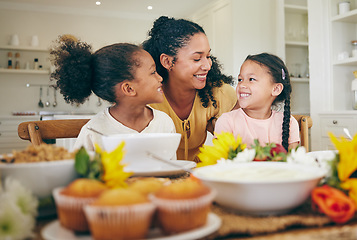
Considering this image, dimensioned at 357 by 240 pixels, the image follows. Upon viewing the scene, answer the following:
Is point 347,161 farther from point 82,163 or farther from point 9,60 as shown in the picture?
point 9,60

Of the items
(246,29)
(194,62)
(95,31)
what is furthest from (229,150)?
(95,31)

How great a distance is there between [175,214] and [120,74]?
3.61 feet

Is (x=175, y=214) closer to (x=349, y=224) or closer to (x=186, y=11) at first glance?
(x=349, y=224)

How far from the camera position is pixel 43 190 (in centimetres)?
48

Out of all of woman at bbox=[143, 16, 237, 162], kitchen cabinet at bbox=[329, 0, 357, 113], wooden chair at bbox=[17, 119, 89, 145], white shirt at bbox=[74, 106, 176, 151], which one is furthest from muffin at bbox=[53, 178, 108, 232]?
kitchen cabinet at bbox=[329, 0, 357, 113]

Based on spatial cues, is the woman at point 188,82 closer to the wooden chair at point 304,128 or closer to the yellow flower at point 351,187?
the wooden chair at point 304,128

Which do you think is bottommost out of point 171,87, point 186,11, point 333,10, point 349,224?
point 349,224

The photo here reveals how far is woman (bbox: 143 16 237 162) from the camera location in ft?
5.66

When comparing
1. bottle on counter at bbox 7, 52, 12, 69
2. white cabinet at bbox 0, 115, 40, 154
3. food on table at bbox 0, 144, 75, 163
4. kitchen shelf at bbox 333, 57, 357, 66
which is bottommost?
white cabinet at bbox 0, 115, 40, 154

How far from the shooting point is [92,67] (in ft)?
4.66

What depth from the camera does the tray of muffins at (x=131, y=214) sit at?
340 mm

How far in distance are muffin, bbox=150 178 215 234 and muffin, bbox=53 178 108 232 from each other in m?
0.08

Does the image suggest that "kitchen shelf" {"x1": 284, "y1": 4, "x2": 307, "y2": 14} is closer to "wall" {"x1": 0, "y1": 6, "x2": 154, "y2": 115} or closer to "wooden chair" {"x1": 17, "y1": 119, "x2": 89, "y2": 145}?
"wall" {"x1": 0, "y1": 6, "x2": 154, "y2": 115}

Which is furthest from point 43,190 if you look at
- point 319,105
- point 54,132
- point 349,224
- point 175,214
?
point 319,105
